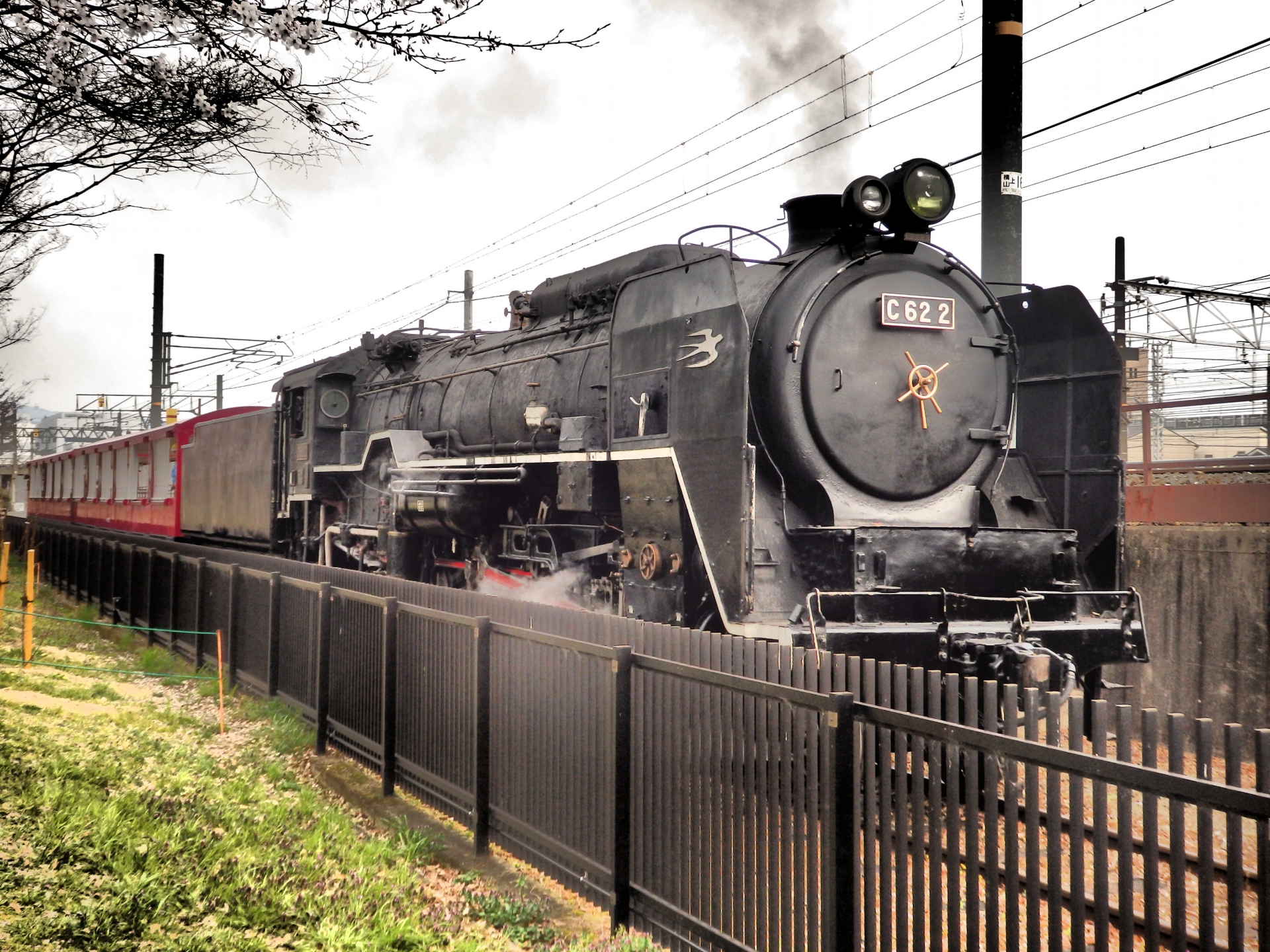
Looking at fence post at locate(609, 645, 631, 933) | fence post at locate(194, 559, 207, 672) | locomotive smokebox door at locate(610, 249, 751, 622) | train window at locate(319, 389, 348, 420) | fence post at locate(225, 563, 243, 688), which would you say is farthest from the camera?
train window at locate(319, 389, 348, 420)

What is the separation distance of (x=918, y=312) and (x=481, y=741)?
383 cm

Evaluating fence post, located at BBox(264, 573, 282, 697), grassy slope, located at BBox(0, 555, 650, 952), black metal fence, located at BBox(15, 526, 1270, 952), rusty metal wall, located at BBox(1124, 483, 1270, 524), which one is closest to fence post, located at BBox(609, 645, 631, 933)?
black metal fence, located at BBox(15, 526, 1270, 952)

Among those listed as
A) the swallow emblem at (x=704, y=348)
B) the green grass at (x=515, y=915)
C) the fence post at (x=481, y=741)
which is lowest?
the green grass at (x=515, y=915)

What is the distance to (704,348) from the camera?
616cm

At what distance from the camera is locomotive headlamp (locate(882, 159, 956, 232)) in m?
6.60

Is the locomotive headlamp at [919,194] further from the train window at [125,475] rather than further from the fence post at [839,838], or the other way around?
the train window at [125,475]

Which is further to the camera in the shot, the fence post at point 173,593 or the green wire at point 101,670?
the fence post at point 173,593

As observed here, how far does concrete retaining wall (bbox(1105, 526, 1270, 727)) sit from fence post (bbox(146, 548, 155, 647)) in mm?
10311

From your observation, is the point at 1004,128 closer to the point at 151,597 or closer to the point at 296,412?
the point at 296,412

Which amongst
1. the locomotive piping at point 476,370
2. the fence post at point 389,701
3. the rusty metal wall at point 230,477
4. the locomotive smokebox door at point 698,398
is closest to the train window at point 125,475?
the rusty metal wall at point 230,477

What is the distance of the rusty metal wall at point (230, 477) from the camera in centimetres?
1466

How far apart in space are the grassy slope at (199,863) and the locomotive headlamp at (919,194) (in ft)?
15.6

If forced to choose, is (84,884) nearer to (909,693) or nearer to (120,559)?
(909,693)

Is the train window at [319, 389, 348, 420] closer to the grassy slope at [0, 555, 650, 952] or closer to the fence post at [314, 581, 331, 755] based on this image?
the fence post at [314, 581, 331, 755]
